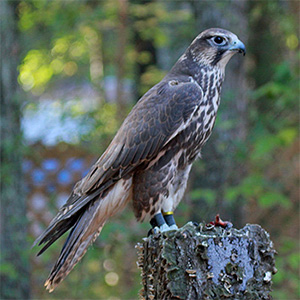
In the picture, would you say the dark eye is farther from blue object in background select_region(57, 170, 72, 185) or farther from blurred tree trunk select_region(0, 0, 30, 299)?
blue object in background select_region(57, 170, 72, 185)

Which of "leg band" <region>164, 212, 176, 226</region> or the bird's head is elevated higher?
the bird's head

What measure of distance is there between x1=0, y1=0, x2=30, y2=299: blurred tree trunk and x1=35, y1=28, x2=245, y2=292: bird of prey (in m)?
2.26

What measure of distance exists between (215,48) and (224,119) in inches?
80.1

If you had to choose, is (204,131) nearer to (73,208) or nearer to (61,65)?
(73,208)

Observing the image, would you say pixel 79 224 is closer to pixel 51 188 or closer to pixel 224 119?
pixel 224 119

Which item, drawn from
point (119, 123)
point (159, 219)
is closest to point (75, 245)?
point (159, 219)

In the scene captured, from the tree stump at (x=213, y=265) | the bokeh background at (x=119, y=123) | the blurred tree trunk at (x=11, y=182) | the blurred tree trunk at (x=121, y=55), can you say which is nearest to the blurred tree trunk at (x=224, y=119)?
Result: the bokeh background at (x=119, y=123)

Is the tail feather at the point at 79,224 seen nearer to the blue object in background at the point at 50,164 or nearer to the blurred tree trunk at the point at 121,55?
the blurred tree trunk at the point at 121,55

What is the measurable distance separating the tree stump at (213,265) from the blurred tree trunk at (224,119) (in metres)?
2.92

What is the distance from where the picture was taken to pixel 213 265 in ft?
6.63

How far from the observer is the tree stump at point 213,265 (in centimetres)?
200

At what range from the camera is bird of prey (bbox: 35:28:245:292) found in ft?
9.26

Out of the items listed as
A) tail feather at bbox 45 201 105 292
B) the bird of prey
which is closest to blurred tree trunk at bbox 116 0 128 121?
the bird of prey

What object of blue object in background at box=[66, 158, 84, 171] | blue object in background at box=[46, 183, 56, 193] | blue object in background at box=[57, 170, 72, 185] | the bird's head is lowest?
blue object in background at box=[46, 183, 56, 193]
